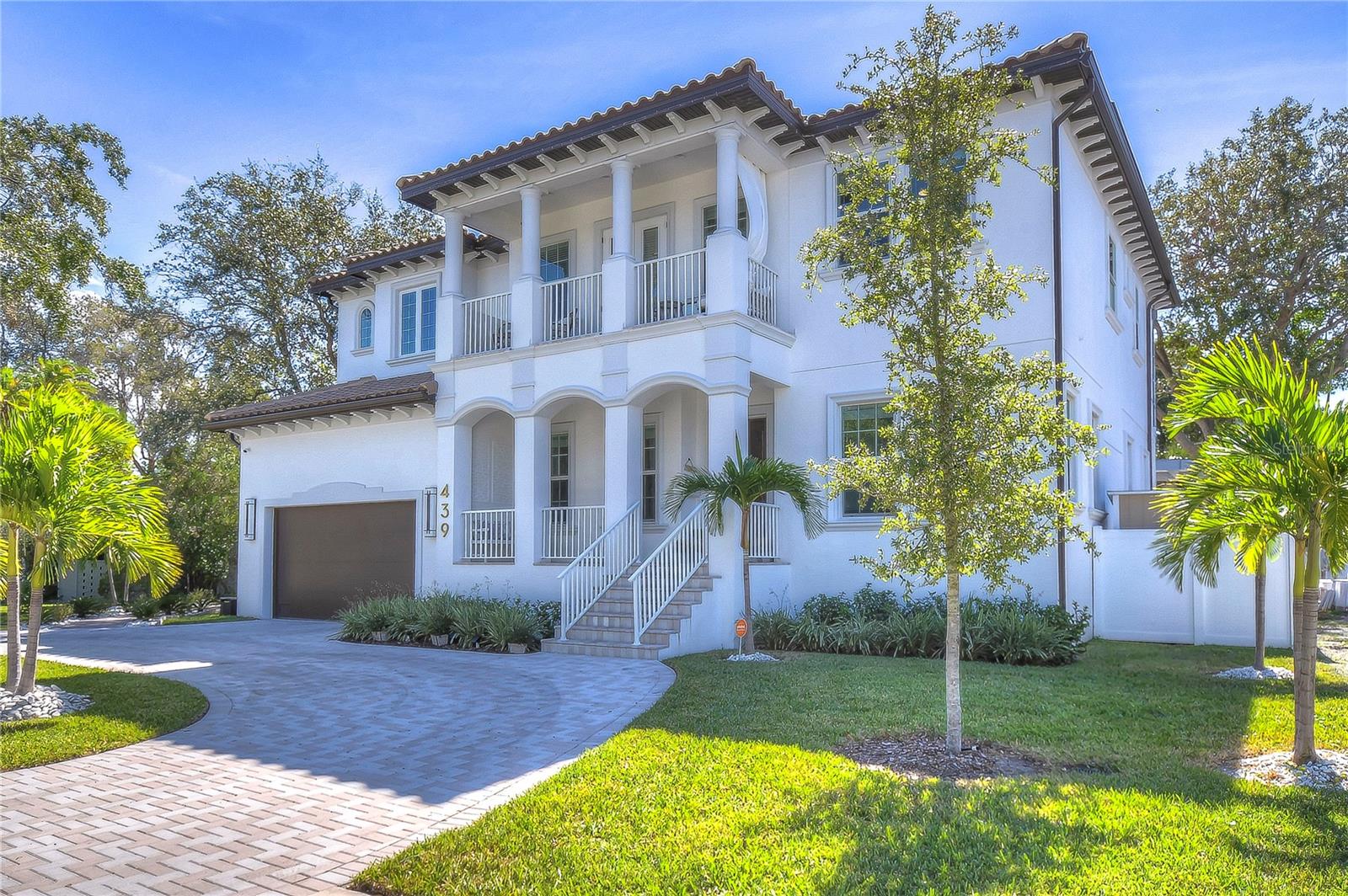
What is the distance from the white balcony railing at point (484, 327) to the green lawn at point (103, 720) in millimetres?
7909

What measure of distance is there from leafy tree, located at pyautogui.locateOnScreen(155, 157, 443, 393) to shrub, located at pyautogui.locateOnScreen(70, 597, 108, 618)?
8.60 m

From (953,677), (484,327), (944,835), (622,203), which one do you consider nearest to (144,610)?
(484,327)

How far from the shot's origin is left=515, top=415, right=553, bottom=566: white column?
599 inches

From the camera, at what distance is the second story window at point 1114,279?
55.2ft

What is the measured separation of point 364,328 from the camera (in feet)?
69.8

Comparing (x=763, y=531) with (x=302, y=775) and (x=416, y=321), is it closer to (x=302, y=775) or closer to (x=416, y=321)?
(x=302, y=775)

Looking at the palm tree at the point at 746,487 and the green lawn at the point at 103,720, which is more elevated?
the palm tree at the point at 746,487

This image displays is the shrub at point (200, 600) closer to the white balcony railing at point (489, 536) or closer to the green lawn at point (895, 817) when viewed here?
the white balcony railing at point (489, 536)

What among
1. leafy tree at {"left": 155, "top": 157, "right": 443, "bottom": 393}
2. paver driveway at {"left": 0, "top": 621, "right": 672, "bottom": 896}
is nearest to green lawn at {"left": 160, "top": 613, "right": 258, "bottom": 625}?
paver driveway at {"left": 0, "top": 621, "right": 672, "bottom": 896}

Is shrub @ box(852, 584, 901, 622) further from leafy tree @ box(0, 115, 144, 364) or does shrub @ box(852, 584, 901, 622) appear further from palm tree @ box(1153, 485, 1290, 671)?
leafy tree @ box(0, 115, 144, 364)

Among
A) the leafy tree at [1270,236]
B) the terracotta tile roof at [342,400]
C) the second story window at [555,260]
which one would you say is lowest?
the terracotta tile roof at [342,400]

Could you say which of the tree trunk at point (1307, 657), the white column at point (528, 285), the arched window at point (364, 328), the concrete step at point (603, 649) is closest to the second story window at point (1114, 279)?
the white column at point (528, 285)

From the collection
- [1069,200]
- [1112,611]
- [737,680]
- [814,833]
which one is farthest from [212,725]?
[1069,200]

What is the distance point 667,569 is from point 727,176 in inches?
228
